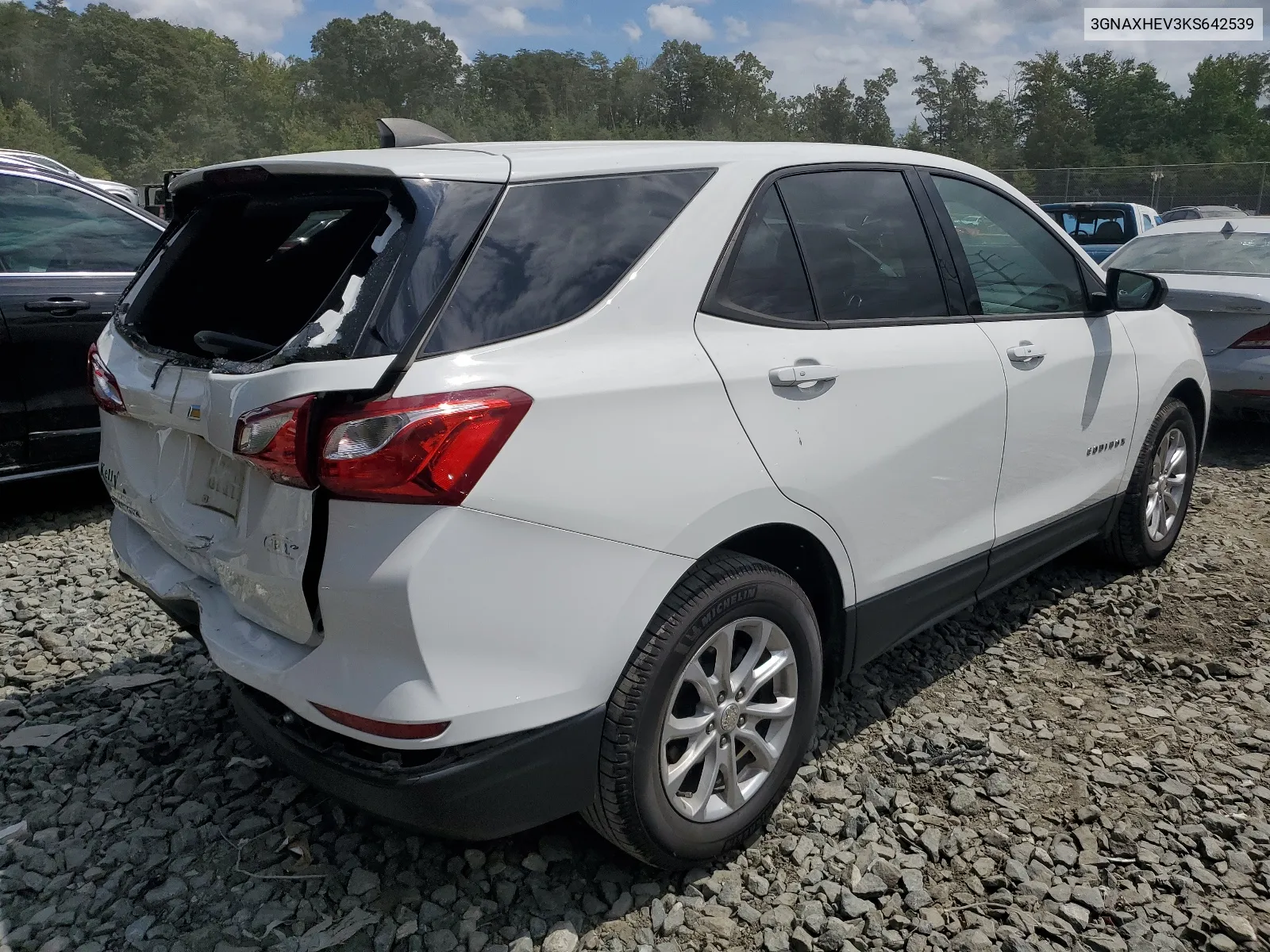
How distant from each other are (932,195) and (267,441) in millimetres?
2259

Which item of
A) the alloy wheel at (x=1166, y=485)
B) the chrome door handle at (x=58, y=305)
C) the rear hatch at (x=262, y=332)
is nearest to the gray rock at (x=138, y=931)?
the rear hatch at (x=262, y=332)

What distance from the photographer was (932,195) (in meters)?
3.15

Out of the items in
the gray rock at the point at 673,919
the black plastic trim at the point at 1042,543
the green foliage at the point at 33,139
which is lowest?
the gray rock at the point at 673,919

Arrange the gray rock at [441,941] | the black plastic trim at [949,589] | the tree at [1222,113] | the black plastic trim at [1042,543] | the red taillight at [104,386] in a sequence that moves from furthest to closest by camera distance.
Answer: the tree at [1222,113] < the black plastic trim at [1042,543] < the black plastic trim at [949,589] < the red taillight at [104,386] < the gray rock at [441,941]

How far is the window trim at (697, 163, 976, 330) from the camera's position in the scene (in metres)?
2.36

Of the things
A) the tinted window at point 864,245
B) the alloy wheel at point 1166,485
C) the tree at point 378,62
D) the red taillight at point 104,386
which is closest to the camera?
the red taillight at point 104,386

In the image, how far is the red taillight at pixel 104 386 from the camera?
8.34ft

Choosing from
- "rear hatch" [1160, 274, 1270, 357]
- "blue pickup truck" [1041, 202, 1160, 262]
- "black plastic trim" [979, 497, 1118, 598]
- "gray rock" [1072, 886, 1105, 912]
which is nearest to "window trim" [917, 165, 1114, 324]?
"black plastic trim" [979, 497, 1118, 598]

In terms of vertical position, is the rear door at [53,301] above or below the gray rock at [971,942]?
above

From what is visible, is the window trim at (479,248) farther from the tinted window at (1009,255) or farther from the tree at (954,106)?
the tree at (954,106)

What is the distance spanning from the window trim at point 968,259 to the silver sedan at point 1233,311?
280 cm

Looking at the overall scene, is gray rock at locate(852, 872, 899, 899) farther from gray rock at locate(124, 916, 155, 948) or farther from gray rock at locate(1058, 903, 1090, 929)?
gray rock at locate(124, 916, 155, 948)

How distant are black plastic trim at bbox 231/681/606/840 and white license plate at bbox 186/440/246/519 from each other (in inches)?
19.7

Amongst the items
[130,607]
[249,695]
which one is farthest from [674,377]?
[130,607]
